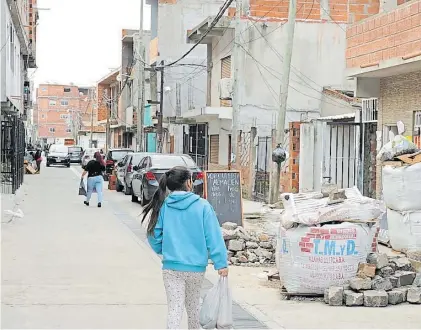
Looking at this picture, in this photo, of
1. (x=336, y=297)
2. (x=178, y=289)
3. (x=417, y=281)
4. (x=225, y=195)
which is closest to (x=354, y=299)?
(x=336, y=297)

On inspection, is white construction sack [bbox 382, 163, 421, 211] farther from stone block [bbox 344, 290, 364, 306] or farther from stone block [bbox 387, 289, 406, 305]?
stone block [bbox 344, 290, 364, 306]

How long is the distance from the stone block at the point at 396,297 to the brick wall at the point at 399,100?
684 cm

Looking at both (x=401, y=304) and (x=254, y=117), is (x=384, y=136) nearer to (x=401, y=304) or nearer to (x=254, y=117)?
(x=401, y=304)

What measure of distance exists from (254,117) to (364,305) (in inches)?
783

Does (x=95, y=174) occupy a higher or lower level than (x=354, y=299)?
higher

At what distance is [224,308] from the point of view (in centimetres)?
577

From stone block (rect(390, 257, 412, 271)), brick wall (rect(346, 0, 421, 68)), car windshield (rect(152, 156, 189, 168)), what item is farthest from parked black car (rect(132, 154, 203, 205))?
stone block (rect(390, 257, 412, 271))

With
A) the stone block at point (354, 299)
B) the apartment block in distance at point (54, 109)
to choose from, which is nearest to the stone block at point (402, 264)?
the stone block at point (354, 299)

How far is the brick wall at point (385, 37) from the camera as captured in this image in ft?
42.5

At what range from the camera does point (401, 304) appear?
8.20 metres

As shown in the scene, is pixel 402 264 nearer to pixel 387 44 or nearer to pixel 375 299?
pixel 375 299

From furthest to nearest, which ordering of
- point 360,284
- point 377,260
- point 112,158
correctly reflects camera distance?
point 112,158 < point 377,260 < point 360,284

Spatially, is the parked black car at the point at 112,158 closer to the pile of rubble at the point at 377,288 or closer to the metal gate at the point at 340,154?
the metal gate at the point at 340,154

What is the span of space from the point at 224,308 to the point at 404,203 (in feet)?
19.5
